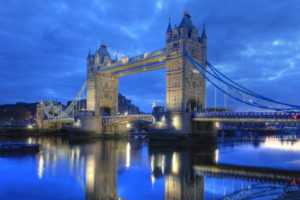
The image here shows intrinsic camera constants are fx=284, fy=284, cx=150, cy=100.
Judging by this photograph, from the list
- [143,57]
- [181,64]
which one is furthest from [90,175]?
[143,57]

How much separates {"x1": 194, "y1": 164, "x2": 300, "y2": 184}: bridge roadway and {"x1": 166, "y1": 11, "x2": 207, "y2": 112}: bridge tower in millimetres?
14576

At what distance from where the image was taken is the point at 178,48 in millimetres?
31188

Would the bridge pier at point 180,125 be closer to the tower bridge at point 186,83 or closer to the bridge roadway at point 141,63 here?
the tower bridge at point 186,83

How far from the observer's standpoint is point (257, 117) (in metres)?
24.2

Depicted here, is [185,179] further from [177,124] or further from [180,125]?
[177,124]

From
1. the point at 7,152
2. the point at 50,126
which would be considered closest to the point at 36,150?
the point at 7,152

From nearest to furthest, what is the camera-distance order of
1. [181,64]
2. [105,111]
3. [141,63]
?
1. [181,64]
2. [141,63]
3. [105,111]

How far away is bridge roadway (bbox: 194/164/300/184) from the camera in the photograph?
12.7m

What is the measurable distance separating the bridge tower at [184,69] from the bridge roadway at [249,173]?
47.8 feet

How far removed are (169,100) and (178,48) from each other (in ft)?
19.1

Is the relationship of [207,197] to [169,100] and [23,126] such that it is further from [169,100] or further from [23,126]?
[23,126]

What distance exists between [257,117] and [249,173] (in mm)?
10984

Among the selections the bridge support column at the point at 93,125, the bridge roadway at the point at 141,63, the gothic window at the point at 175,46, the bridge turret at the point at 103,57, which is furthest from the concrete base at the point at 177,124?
the bridge turret at the point at 103,57

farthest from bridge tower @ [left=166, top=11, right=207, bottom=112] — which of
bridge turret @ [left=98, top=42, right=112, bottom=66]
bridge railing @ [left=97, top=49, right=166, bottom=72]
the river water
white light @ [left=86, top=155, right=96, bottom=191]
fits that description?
white light @ [left=86, top=155, right=96, bottom=191]
